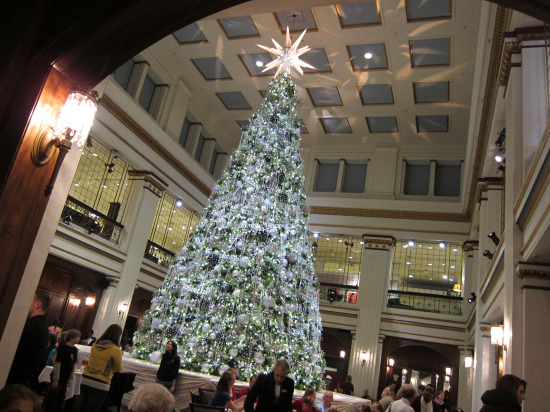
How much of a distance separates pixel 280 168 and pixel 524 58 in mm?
4243

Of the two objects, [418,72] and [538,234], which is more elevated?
[418,72]

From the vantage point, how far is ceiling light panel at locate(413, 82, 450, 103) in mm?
14242

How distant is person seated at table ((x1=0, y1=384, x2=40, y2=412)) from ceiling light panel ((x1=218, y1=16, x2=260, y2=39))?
12.5 m

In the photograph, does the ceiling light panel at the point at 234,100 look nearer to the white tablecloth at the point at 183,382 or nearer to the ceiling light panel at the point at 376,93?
the ceiling light panel at the point at 376,93

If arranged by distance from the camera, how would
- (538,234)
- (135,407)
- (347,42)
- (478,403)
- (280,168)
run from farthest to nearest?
(347,42) < (478,403) < (280,168) < (538,234) < (135,407)

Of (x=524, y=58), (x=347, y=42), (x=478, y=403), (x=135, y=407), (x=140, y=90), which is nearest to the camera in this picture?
(x=135, y=407)

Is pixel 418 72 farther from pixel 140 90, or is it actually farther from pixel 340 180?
pixel 140 90

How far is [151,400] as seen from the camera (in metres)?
2.48

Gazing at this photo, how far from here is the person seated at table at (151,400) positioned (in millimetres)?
2482

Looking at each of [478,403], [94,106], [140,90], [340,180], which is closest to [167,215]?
[140,90]

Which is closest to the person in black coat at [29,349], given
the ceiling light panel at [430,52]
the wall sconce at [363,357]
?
the ceiling light panel at [430,52]

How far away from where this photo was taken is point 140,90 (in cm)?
1421

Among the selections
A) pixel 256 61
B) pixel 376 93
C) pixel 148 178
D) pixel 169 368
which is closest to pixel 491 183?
pixel 376 93

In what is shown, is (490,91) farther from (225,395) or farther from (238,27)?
(225,395)
